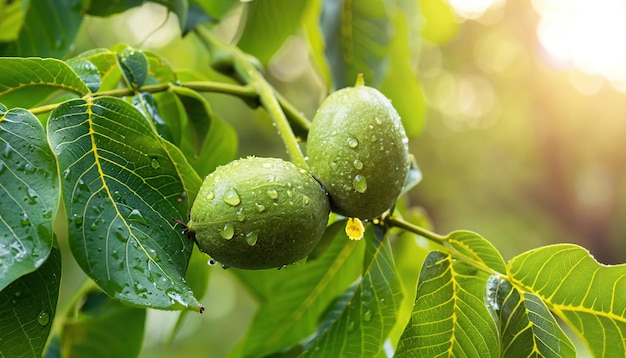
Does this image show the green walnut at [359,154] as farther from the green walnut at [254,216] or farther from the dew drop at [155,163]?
the dew drop at [155,163]

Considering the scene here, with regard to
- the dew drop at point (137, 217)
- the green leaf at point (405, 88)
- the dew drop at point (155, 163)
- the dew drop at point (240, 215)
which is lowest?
the dew drop at point (137, 217)

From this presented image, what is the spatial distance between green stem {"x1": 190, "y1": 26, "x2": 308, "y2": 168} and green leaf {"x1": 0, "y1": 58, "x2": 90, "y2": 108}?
0.79 feet

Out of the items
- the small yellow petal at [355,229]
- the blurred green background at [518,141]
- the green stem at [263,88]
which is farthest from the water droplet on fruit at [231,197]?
the blurred green background at [518,141]

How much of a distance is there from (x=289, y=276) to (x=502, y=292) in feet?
1.20

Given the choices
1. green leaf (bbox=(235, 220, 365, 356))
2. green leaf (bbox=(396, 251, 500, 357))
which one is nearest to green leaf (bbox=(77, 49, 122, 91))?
green leaf (bbox=(235, 220, 365, 356))

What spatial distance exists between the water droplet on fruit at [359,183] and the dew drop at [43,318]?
35cm

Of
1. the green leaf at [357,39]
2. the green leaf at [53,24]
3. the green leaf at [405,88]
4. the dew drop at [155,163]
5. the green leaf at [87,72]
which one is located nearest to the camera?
the dew drop at [155,163]

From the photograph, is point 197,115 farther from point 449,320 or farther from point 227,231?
point 449,320

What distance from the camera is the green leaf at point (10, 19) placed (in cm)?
114

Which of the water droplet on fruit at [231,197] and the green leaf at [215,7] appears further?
the green leaf at [215,7]

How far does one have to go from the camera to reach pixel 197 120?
940 mm

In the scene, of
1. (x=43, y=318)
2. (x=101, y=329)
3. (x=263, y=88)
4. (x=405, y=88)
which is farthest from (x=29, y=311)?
(x=405, y=88)

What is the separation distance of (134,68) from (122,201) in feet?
0.80

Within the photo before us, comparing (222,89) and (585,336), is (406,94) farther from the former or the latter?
(585,336)
